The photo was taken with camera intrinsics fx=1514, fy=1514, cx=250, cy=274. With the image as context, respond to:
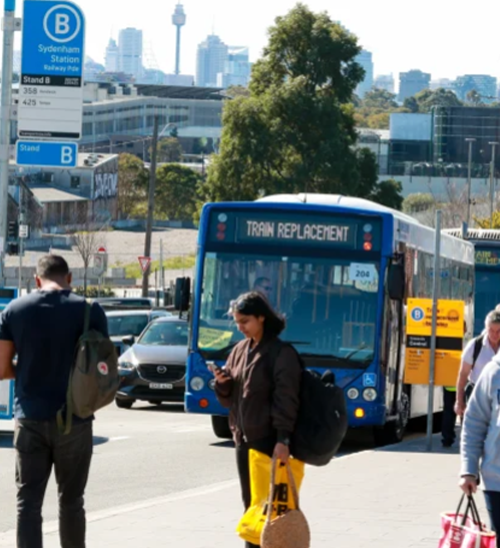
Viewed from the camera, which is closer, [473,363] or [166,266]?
[473,363]

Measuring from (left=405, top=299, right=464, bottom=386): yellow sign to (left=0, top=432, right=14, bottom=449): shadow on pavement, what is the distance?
15.3 feet

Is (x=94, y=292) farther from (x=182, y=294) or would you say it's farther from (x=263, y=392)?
(x=263, y=392)

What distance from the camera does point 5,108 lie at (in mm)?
25266

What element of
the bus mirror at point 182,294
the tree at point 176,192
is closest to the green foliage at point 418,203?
the tree at point 176,192

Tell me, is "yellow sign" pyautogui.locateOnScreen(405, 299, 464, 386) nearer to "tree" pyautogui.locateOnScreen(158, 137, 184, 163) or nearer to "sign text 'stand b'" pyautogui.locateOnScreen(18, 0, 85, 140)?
"sign text 'stand b'" pyautogui.locateOnScreen(18, 0, 85, 140)

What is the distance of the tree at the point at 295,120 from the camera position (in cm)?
5659

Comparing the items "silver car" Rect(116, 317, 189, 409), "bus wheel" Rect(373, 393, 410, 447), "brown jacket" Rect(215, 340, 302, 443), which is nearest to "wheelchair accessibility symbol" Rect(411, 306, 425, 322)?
"bus wheel" Rect(373, 393, 410, 447)

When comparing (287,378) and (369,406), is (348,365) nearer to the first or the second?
(369,406)

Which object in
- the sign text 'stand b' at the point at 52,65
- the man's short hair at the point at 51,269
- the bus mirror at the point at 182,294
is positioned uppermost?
the sign text 'stand b' at the point at 52,65

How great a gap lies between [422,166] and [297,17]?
7568 cm

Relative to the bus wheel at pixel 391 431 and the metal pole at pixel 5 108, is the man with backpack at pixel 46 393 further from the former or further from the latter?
the metal pole at pixel 5 108

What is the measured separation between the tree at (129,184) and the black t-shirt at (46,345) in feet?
401

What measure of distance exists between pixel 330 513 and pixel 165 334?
14.3 m

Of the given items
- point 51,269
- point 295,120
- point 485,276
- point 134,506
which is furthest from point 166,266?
point 51,269
